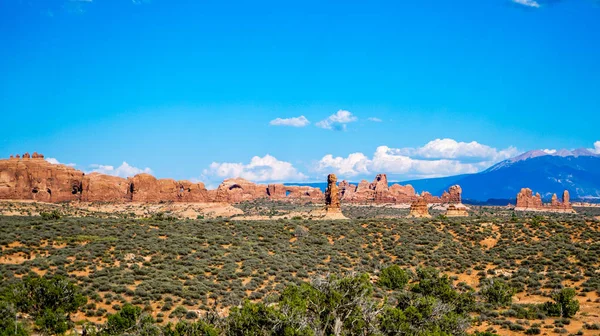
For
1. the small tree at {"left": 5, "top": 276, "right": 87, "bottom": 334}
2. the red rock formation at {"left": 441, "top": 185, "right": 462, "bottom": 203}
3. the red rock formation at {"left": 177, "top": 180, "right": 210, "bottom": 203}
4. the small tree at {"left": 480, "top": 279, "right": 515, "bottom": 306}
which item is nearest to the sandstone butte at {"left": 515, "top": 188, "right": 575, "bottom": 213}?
the red rock formation at {"left": 441, "top": 185, "right": 462, "bottom": 203}

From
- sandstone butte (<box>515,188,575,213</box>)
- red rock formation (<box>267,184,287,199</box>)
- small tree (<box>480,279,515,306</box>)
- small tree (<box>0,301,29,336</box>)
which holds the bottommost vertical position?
small tree (<box>480,279,515,306</box>)

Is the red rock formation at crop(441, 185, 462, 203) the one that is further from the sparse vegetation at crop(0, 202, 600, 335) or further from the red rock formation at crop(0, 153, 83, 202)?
the red rock formation at crop(0, 153, 83, 202)

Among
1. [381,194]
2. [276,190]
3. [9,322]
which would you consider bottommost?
[9,322]

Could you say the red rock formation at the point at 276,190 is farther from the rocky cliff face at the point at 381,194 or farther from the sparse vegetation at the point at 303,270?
the sparse vegetation at the point at 303,270

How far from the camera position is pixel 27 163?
295ft

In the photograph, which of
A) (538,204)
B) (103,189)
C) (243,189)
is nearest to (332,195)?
(103,189)

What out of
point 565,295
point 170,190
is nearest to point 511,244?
point 565,295

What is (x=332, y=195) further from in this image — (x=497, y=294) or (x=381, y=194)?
(x=381, y=194)

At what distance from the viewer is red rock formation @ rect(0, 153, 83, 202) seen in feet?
281

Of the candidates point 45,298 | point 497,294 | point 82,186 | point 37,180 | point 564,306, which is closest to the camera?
point 45,298

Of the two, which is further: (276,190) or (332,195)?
(276,190)

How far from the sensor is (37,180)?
89.6m

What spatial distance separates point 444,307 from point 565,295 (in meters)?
9.72

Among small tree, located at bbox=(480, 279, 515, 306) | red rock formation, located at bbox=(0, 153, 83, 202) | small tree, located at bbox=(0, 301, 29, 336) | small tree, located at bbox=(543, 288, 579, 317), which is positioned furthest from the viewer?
red rock formation, located at bbox=(0, 153, 83, 202)
